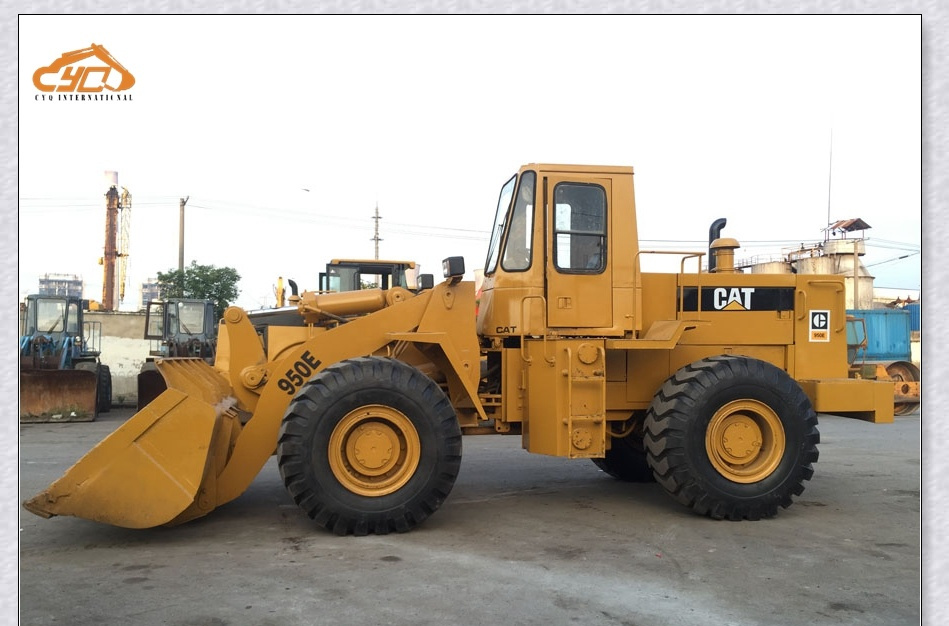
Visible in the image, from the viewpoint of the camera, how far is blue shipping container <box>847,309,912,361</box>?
1977 centimetres

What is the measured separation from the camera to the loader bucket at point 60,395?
13.6 metres

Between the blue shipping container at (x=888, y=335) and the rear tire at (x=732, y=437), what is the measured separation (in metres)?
15.6

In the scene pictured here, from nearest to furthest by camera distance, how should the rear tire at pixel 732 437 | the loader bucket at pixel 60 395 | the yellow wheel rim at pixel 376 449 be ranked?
the yellow wheel rim at pixel 376 449 → the rear tire at pixel 732 437 → the loader bucket at pixel 60 395

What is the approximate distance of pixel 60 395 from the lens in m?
13.8

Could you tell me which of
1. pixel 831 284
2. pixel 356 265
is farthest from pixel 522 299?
pixel 356 265

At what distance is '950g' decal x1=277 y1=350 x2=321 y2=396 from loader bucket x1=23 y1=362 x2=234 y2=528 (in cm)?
67

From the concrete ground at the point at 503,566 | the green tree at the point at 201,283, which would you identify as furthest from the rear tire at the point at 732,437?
the green tree at the point at 201,283

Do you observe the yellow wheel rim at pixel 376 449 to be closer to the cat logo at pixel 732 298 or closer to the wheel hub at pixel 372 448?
the wheel hub at pixel 372 448

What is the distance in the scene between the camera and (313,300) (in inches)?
260

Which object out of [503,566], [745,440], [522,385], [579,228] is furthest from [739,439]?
[503,566]

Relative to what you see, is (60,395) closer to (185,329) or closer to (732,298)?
(185,329)

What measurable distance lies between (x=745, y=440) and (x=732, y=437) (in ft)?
0.40

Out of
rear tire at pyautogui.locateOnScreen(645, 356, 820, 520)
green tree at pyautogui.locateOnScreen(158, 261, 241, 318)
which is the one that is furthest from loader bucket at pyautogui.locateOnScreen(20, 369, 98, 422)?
rear tire at pyautogui.locateOnScreen(645, 356, 820, 520)

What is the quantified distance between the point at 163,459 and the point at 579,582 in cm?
296
